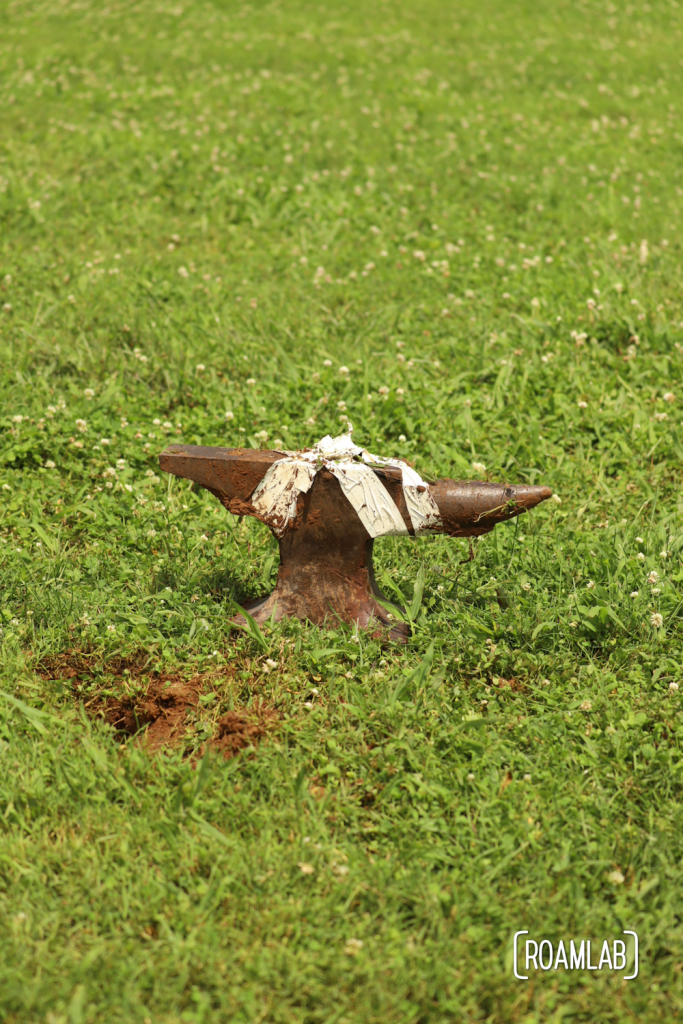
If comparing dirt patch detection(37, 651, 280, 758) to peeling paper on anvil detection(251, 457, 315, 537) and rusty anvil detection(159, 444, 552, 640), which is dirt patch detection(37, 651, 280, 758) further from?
peeling paper on anvil detection(251, 457, 315, 537)

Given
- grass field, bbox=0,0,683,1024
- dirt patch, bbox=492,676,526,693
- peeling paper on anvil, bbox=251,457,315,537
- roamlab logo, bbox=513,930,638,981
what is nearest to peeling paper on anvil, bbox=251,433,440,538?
peeling paper on anvil, bbox=251,457,315,537

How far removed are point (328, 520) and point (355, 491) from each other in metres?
0.19

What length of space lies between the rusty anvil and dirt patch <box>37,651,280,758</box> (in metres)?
0.45

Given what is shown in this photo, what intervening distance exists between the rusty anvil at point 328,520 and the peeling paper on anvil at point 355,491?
17 mm

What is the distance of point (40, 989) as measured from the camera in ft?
8.29

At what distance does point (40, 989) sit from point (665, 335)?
5380 millimetres

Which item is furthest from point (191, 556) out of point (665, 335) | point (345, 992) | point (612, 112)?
point (612, 112)

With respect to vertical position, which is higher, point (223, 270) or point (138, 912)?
point (223, 270)

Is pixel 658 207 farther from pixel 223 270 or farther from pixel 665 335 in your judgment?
pixel 223 270

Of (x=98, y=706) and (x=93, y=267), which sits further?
(x=93, y=267)

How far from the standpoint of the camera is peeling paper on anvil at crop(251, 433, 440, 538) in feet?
12.0

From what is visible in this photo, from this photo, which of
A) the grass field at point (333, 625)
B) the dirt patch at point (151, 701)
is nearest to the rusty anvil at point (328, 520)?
the grass field at point (333, 625)

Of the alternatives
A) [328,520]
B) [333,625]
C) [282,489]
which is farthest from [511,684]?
[282,489]

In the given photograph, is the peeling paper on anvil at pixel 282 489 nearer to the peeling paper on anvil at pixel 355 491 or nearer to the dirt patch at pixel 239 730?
the peeling paper on anvil at pixel 355 491
